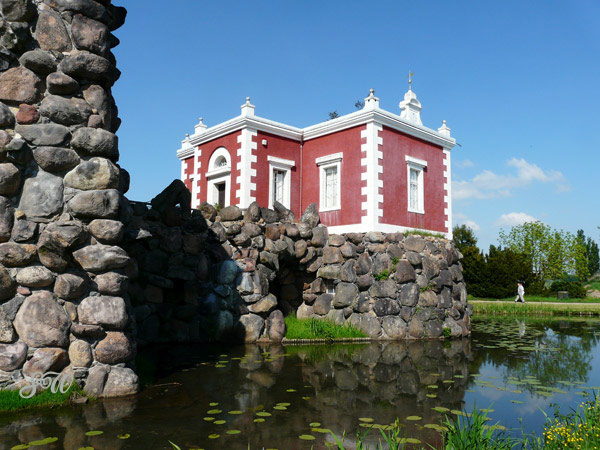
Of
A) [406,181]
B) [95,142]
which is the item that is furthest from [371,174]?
[95,142]

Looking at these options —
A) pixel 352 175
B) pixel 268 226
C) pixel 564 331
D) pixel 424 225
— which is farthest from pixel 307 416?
pixel 564 331

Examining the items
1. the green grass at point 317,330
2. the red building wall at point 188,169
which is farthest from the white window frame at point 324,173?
the red building wall at point 188,169

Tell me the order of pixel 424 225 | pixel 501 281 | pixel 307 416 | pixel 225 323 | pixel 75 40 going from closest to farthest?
pixel 307 416 → pixel 75 40 → pixel 225 323 → pixel 424 225 → pixel 501 281

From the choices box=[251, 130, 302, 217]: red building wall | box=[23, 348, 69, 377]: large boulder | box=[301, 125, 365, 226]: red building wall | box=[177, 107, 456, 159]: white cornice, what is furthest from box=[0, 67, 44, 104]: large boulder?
box=[301, 125, 365, 226]: red building wall

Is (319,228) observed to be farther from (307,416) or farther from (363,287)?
(307,416)

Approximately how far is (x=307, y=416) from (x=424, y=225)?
35.3 ft

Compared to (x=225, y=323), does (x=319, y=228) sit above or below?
above

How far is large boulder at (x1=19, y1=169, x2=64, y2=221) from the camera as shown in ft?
17.7

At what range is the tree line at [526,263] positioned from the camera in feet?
98.6

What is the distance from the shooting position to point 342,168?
1416 cm

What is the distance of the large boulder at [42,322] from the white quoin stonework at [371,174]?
30.2 ft

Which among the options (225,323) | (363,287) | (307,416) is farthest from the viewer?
(363,287)

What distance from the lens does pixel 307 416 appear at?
5.11 metres

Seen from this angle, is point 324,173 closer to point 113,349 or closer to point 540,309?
point 113,349
